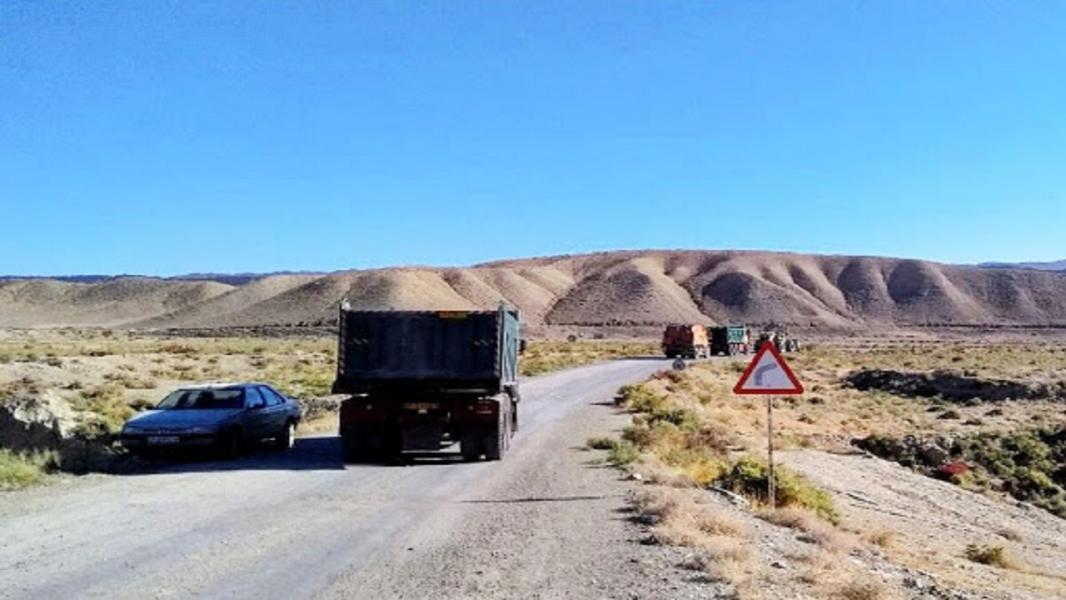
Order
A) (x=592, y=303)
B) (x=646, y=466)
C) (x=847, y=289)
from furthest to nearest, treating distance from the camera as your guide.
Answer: (x=847, y=289)
(x=592, y=303)
(x=646, y=466)

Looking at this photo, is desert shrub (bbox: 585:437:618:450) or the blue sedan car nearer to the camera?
the blue sedan car

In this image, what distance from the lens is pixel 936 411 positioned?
41406 mm

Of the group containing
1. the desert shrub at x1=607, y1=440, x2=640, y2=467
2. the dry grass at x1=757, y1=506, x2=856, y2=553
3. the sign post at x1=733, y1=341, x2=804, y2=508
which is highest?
the sign post at x1=733, y1=341, x2=804, y2=508

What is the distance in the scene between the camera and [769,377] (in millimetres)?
13469

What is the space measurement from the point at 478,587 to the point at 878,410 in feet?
117

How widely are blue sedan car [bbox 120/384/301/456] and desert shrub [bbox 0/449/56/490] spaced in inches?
52.4

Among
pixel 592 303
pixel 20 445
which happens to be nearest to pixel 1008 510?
pixel 20 445

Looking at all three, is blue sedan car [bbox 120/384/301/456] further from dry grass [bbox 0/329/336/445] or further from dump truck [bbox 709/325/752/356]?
dump truck [bbox 709/325/752/356]

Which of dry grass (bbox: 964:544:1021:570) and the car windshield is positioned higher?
the car windshield

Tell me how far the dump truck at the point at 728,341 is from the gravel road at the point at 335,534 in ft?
215

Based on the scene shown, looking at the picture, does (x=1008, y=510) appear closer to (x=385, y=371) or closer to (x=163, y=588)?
(x=385, y=371)

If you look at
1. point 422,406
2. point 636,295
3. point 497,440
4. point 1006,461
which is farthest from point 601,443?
point 636,295

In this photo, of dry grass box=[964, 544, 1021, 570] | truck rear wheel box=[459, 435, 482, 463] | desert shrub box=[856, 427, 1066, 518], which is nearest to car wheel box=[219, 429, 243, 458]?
truck rear wheel box=[459, 435, 482, 463]

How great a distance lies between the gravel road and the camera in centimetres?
872
